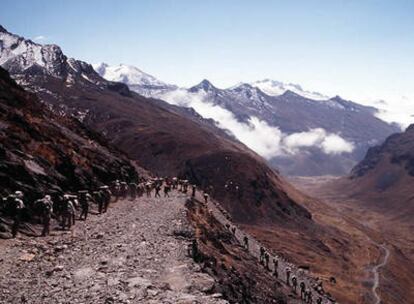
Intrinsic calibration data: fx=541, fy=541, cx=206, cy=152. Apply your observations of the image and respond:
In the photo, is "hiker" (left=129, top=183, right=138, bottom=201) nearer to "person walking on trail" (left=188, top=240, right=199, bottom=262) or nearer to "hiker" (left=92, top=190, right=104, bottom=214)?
"hiker" (left=92, top=190, right=104, bottom=214)

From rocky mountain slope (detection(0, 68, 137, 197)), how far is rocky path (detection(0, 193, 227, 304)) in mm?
6935

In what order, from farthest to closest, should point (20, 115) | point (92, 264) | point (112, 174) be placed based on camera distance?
point (112, 174) → point (20, 115) → point (92, 264)

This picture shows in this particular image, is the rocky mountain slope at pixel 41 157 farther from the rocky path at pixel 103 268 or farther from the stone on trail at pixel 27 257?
the stone on trail at pixel 27 257

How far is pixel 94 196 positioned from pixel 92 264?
25.5 metres

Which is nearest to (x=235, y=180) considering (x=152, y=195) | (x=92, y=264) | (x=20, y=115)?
(x=152, y=195)

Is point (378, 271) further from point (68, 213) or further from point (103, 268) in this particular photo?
point (103, 268)

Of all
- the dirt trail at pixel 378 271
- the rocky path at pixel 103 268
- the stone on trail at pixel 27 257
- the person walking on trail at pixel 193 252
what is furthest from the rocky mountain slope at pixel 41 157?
the dirt trail at pixel 378 271

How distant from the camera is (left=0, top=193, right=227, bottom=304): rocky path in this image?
2289 cm

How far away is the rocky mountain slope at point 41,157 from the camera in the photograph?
42.9 m

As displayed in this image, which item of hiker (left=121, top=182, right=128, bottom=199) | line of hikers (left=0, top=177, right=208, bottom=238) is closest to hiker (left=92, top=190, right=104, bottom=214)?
line of hikers (left=0, top=177, right=208, bottom=238)

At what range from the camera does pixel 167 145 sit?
18162 cm

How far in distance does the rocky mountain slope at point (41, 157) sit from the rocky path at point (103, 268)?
22.8 feet

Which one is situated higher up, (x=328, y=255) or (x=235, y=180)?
(x=235, y=180)

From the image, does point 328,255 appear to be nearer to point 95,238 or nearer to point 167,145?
point 167,145
